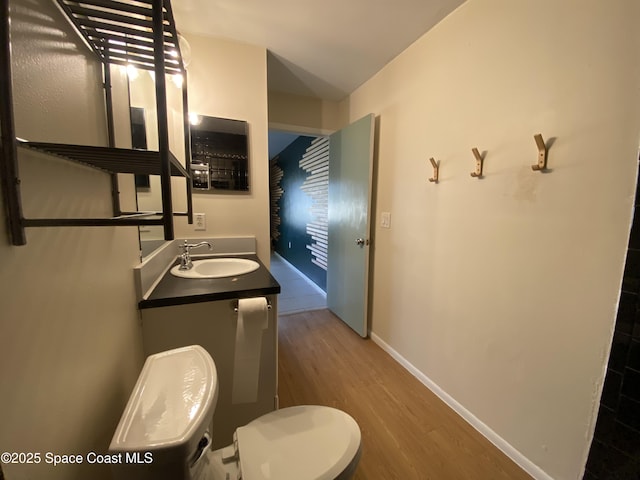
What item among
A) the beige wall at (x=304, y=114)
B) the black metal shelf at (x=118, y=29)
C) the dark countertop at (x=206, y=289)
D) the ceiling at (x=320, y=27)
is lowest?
the dark countertop at (x=206, y=289)

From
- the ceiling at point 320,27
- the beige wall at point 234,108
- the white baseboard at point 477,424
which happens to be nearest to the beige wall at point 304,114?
the ceiling at point 320,27

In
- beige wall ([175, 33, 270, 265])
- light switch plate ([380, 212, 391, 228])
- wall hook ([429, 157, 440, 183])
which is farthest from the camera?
light switch plate ([380, 212, 391, 228])

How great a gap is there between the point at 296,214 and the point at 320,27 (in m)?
3.26

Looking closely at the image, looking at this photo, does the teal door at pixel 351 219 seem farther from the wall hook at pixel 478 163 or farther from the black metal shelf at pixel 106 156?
the black metal shelf at pixel 106 156

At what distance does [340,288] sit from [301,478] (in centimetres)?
207

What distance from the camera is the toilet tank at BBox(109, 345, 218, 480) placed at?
532mm

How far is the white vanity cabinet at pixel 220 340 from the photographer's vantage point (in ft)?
3.81

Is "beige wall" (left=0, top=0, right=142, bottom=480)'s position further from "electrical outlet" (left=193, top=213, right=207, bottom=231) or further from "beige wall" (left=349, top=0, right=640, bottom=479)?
"beige wall" (left=349, top=0, right=640, bottom=479)

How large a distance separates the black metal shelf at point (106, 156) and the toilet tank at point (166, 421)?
61cm

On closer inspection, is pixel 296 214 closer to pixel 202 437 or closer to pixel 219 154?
pixel 219 154

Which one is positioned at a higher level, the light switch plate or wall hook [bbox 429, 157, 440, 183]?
wall hook [bbox 429, 157, 440, 183]

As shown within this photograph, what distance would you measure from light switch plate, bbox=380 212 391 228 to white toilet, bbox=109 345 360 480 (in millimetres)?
1544

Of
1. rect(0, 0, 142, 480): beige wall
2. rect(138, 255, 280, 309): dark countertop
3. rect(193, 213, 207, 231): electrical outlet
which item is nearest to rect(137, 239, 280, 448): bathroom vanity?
rect(138, 255, 280, 309): dark countertop

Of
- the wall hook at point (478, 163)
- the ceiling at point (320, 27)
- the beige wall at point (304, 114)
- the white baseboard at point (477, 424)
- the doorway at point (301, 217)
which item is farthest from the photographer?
the doorway at point (301, 217)
